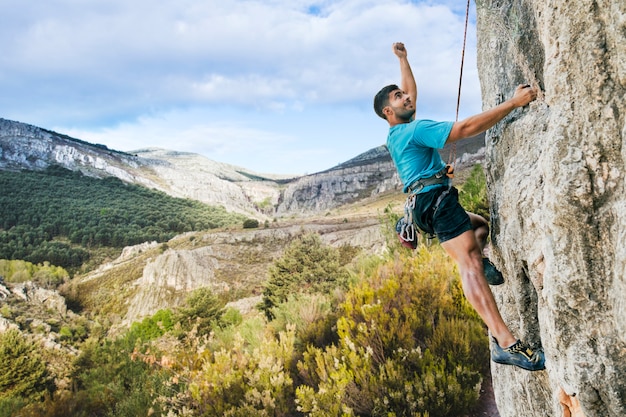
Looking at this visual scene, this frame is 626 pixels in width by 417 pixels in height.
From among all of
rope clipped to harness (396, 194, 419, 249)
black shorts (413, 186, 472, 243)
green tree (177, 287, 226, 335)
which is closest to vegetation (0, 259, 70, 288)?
green tree (177, 287, 226, 335)

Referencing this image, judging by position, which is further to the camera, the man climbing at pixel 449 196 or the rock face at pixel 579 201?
the man climbing at pixel 449 196

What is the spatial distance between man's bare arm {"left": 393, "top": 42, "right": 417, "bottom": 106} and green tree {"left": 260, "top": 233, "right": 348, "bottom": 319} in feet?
40.4

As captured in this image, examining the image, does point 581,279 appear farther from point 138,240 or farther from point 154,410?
point 138,240

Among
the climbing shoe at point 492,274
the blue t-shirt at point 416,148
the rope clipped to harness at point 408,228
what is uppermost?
the blue t-shirt at point 416,148

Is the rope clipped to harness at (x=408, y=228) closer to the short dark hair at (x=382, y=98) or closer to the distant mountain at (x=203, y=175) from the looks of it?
the short dark hair at (x=382, y=98)

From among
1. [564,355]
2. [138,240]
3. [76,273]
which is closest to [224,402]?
[564,355]

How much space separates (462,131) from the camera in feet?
7.91

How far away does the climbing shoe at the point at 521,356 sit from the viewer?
2287 millimetres

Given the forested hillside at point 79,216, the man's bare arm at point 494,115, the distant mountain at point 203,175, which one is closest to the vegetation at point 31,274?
the forested hillside at point 79,216

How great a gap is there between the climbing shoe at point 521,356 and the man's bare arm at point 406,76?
1.82 meters

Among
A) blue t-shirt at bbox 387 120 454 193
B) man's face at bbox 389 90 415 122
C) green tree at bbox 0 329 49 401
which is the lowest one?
green tree at bbox 0 329 49 401

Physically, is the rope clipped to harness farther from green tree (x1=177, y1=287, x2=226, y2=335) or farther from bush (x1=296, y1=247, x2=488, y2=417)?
green tree (x1=177, y1=287, x2=226, y2=335)

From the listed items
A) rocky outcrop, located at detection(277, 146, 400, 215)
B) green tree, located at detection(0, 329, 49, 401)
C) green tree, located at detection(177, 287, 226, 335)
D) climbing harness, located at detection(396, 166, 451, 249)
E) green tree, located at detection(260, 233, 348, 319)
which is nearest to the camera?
climbing harness, located at detection(396, 166, 451, 249)

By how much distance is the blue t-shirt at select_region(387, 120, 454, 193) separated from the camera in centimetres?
260
